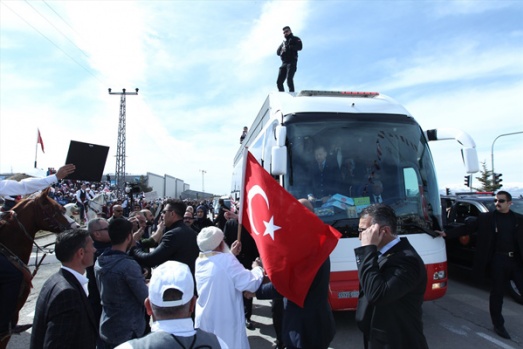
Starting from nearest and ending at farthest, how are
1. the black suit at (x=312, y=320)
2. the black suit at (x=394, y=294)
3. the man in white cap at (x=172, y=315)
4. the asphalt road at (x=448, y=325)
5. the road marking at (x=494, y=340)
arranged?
1. the man in white cap at (x=172, y=315)
2. the black suit at (x=394, y=294)
3. the black suit at (x=312, y=320)
4. the road marking at (x=494, y=340)
5. the asphalt road at (x=448, y=325)

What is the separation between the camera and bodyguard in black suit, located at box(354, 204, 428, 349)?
8.11 ft

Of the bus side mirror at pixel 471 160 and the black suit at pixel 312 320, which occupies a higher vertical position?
the bus side mirror at pixel 471 160

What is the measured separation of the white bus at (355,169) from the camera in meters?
5.46

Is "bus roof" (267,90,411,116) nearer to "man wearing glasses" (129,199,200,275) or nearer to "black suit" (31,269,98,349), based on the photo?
"man wearing glasses" (129,199,200,275)

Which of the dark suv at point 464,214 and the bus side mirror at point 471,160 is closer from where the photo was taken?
the bus side mirror at point 471,160

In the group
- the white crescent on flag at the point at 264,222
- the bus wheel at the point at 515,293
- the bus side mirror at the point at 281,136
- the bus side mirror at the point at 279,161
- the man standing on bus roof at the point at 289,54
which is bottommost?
the bus wheel at the point at 515,293

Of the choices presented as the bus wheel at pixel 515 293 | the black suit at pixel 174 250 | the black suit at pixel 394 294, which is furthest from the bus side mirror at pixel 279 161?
the bus wheel at pixel 515 293

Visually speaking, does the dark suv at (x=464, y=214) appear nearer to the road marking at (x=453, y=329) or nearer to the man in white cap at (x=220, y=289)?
the road marking at (x=453, y=329)

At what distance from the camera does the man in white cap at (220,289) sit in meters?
3.18

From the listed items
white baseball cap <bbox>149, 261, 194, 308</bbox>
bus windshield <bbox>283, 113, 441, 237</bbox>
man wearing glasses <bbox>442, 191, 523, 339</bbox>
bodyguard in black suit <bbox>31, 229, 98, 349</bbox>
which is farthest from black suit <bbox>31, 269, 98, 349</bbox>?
man wearing glasses <bbox>442, 191, 523, 339</bbox>

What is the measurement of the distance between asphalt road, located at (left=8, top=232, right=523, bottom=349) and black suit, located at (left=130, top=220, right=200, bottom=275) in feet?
6.13

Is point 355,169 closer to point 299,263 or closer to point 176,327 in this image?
point 299,263

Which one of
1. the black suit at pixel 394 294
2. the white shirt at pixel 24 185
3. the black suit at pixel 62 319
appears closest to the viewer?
the black suit at pixel 394 294

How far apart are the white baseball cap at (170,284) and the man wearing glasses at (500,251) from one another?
489 cm
